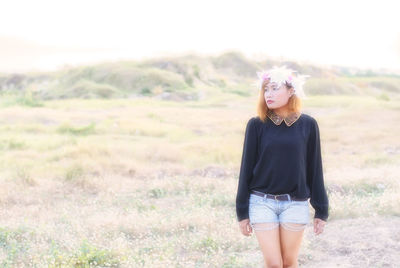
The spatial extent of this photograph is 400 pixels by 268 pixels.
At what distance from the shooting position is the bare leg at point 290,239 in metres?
3.51

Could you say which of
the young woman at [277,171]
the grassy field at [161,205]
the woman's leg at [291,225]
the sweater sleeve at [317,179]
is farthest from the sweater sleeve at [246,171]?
the grassy field at [161,205]

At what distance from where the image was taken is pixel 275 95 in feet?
11.8

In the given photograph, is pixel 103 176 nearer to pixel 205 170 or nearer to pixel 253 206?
pixel 205 170

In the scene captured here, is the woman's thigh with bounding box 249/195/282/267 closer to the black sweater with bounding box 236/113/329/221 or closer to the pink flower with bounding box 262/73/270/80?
the black sweater with bounding box 236/113/329/221

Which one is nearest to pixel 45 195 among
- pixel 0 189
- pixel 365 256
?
pixel 0 189

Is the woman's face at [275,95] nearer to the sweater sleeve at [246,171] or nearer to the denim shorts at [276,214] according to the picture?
the sweater sleeve at [246,171]

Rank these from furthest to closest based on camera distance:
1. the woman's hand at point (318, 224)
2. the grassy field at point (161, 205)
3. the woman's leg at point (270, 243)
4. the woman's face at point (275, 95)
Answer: the grassy field at point (161, 205), the woman's hand at point (318, 224), the woman's face at point (275, 95), the woman's leg at point (270, 243)

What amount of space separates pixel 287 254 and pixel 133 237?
3.61 m

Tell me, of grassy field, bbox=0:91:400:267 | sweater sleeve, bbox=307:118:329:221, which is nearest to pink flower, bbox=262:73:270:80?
sweater sleeve, bbox=307:118:329:221

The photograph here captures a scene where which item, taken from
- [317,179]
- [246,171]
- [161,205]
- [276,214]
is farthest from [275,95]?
[161,205]

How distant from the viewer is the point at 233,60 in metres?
88.0

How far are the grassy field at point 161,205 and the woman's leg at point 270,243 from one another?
5.97 ft

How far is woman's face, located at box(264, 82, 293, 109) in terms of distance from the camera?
11.7 feet

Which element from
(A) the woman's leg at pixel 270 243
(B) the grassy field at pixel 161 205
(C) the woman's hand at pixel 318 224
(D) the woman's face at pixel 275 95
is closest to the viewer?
(A) the woman's leg at pixel 270 243
